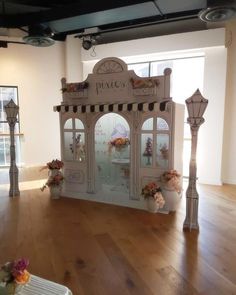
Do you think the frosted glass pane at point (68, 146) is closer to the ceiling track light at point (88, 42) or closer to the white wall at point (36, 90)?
the white wall at point (36, 90)

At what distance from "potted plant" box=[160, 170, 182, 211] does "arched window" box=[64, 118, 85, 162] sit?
1.62m

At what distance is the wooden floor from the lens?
91.0 inches

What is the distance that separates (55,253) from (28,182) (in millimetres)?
3283

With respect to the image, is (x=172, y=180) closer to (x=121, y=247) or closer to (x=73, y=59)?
(x=121, y=247)

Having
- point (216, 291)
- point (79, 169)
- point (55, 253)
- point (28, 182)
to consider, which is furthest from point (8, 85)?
point (216, 291)

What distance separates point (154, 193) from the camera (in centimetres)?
394

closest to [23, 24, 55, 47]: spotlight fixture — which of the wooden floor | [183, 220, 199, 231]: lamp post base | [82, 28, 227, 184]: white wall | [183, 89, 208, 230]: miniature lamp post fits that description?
[82, 28, 227, 184]: white wall

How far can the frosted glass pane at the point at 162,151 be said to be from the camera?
13.4ft

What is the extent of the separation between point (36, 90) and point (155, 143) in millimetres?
4458

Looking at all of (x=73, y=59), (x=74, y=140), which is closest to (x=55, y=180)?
(x=74, y=140)

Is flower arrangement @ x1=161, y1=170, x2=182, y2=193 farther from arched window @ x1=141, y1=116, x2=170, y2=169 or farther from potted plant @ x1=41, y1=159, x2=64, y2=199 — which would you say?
potted plant @ x1=41, y1=159, x2=64, y2=199

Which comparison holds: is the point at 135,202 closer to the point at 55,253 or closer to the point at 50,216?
the point at 50,216

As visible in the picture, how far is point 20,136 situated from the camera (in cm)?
710

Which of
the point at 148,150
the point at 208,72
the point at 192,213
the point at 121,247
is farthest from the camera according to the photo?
the point at 208,72
